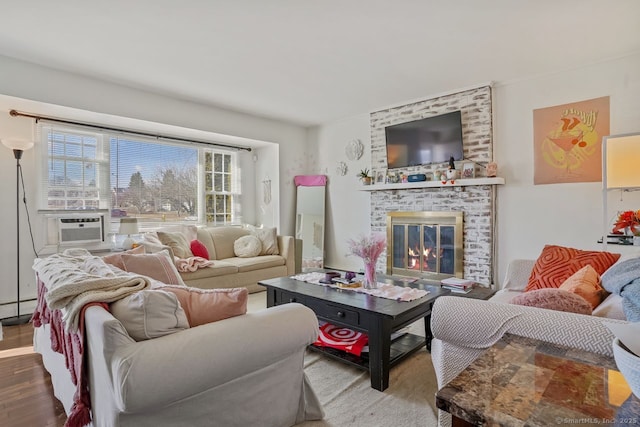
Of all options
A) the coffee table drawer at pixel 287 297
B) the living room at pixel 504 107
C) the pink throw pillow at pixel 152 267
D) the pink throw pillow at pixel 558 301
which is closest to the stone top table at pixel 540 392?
the pink throw pillow at pixel 558 301

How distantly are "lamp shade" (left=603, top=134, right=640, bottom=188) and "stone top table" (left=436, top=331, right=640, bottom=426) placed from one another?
2.80 meters

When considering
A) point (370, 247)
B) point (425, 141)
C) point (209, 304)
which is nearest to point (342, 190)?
point (425, 141)

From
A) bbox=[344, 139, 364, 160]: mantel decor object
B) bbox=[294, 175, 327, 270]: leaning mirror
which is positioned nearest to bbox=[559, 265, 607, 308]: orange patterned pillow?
bbox=[344, 139, 364, 160]: mantel decor object

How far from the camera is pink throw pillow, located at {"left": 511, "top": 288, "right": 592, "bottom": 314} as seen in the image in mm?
1371

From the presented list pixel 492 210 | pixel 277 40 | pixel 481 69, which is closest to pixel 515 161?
pixel 492 210

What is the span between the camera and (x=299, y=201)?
6012mm

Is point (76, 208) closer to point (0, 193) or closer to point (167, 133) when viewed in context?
point (0, 193)

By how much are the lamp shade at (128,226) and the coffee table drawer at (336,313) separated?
9.19 ft

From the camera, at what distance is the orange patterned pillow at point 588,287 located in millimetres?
1677

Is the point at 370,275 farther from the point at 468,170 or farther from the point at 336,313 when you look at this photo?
Answer: the point at 468,170

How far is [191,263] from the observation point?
152 inches

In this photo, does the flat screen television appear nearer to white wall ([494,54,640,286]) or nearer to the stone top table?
white wall ([494,54,640,286])

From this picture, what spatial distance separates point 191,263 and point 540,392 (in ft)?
12.1

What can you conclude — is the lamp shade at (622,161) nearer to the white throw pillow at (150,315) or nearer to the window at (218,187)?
the white throw pillow at (150,315)
